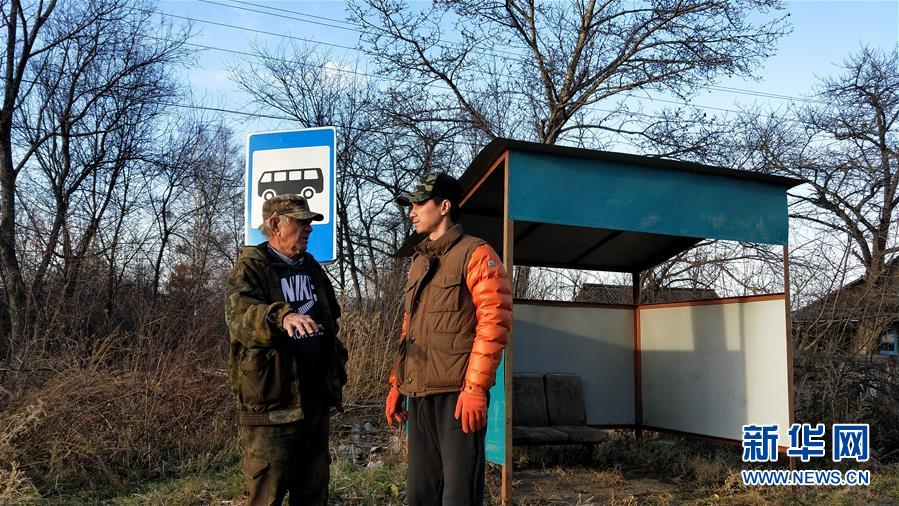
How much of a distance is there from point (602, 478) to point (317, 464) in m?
3.80

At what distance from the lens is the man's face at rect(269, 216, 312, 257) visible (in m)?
3.84

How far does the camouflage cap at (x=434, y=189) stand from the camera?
366 centimetres

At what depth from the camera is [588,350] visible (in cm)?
863

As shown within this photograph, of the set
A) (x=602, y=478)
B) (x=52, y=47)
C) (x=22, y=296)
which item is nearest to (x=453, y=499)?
(x=602, y=478)

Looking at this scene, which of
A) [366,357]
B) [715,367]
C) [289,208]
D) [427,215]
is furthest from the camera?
[366,357]

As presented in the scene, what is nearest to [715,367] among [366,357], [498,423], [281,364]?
[498,423]

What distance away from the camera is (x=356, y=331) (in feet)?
28.8

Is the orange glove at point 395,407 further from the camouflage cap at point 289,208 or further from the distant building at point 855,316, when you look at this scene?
the distant building at point 855,316

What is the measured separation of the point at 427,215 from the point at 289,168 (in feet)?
5.68

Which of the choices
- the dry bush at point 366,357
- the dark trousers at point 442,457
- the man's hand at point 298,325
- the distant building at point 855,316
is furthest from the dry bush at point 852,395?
the man's hand at point 298,325

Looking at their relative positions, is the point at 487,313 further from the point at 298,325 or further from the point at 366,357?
the point at 366,357

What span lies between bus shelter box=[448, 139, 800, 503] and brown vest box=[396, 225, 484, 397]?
2.01 m

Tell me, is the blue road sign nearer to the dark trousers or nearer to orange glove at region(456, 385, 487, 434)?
the dark trousers

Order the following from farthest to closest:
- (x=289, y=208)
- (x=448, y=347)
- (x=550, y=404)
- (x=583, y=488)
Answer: (x=550, y=404) < (x=583, y=488) < (x=289, y=208) < (x=448, y=347)
